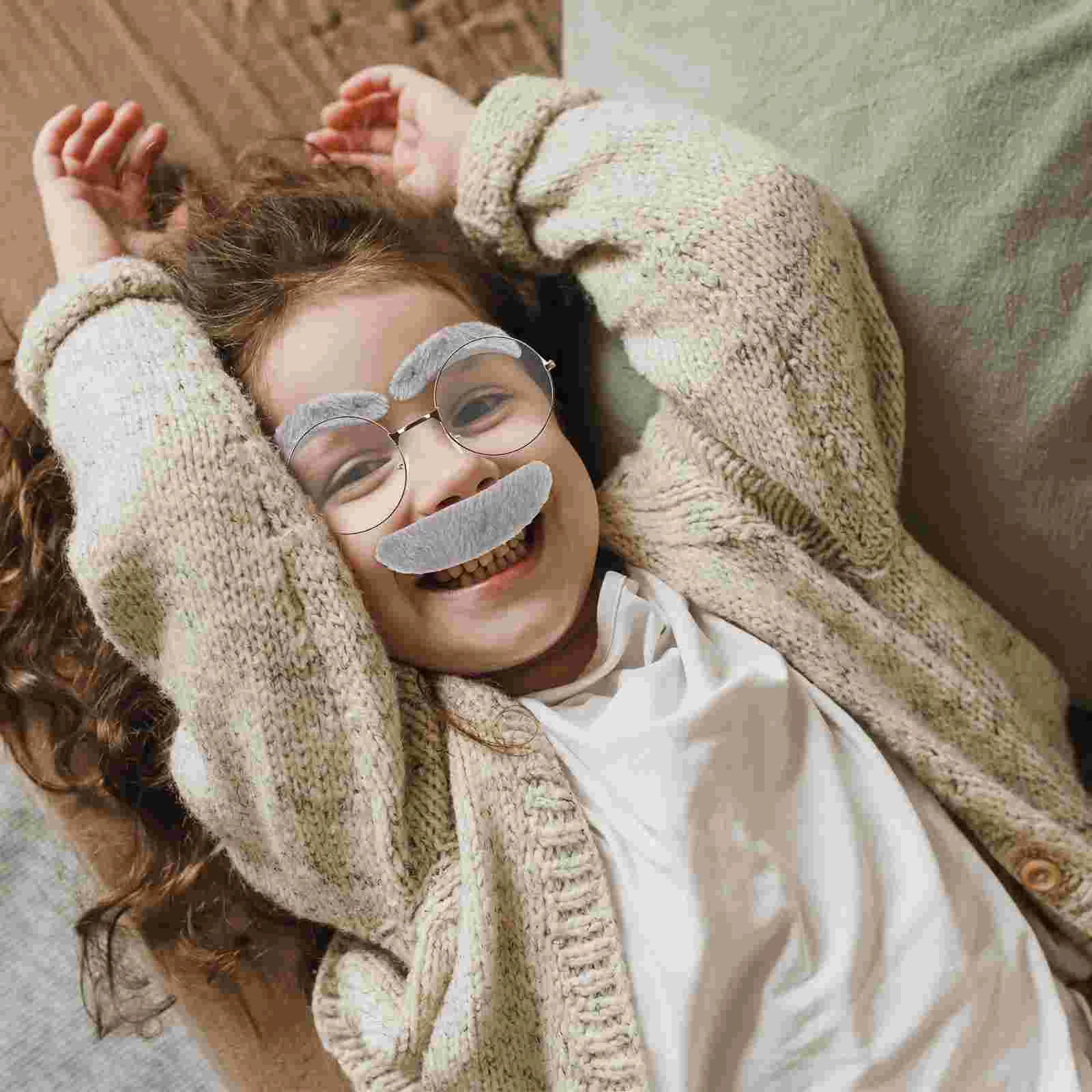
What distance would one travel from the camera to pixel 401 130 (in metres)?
1.17

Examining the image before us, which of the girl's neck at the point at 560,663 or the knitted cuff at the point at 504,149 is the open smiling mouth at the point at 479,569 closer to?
the girl's neck at the point at 560,663

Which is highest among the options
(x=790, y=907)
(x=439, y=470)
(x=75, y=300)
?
(x=75, y=300)

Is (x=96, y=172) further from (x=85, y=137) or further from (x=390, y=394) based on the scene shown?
(x=390, y=394)

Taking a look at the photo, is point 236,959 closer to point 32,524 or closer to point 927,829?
point 32,524

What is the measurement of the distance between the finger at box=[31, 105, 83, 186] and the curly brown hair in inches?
5.5

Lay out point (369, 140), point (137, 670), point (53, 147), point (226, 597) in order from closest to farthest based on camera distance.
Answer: point (226, 597) < point (137, 670) < point (53, 147) < point (369, 140)

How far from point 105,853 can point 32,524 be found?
0.34 metres

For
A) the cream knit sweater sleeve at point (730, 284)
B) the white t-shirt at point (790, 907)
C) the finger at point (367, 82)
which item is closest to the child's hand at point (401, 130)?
the finger at point (367, 82)

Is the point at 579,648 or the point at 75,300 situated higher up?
the point at 75,300

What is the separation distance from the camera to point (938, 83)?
899 millimetres

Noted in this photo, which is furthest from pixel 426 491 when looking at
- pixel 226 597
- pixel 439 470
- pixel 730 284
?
pixel 730 284

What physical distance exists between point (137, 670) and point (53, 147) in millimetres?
564

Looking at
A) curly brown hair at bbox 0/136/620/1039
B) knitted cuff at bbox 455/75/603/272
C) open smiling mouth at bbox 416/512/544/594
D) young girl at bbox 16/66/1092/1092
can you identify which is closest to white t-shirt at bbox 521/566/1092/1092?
young girl at bbox 16/66/1092/1092

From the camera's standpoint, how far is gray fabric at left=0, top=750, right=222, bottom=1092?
3.74 feet
